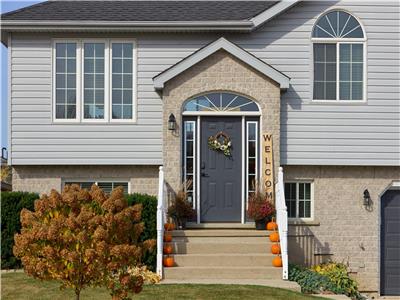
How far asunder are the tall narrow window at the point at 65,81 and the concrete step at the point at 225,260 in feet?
14.7

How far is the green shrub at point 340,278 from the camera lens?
46.2 feet

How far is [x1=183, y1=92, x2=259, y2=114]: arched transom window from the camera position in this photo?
50.7ft

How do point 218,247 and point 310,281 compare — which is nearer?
point 310,281

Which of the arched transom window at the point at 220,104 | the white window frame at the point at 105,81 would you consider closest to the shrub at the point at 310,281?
the arched transom window at the point at 220,104

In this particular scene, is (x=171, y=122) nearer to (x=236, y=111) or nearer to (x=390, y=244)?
(x=236, y=111)

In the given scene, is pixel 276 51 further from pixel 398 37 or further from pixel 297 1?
pixel 398 37

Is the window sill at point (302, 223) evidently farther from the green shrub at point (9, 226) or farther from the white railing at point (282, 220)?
the green shrub at point (9, 226)

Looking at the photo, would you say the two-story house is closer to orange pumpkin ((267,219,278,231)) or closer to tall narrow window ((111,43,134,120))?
tall narrow window ((111,43,134,120))

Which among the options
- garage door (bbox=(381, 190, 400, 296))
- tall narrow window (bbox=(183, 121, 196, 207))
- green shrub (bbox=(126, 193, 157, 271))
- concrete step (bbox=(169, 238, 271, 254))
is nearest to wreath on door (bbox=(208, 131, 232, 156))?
tall narrow window (bbox=(183, 121, 196, 207))

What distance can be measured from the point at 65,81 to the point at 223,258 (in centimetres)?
552

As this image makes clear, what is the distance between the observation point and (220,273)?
1318 cm

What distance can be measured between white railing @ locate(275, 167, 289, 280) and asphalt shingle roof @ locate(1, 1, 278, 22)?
3893 mm

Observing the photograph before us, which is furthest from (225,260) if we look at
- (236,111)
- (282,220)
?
(236,111)

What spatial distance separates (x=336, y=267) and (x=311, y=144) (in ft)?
9.03
